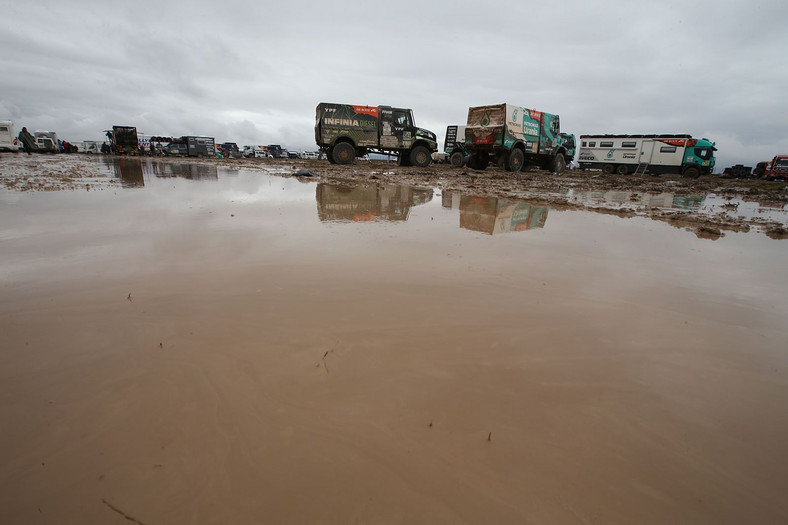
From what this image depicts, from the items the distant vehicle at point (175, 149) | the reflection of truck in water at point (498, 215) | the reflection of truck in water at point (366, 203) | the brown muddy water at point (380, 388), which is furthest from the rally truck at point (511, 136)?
the distant vehicle at point (175, 149)

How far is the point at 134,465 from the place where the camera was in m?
1.24

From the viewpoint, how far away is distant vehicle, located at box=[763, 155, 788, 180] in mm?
28812

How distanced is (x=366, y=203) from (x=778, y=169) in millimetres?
39741

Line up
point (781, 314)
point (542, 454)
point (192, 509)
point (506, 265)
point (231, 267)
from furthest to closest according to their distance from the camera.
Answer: point (506, 265) < point (231, 267) < point (781, 314) < point (542, 454) < point (192, 509)

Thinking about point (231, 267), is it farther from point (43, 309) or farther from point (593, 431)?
point (593, 431)

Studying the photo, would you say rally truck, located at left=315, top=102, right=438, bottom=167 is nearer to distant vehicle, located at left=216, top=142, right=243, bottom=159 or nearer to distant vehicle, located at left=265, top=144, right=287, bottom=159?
distant vehicle, located at left=216, top=142, right=243, bottom=159

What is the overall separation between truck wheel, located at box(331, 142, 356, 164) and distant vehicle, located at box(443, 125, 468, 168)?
8135 millimetres

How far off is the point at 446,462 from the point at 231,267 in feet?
8.07

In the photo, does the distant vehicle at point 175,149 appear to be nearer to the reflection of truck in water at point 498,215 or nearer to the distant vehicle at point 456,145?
the distant vehicle at point 456,145

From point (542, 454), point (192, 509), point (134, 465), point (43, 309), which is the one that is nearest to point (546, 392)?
point (542, 454)

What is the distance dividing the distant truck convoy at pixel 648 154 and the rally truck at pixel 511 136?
397 inches

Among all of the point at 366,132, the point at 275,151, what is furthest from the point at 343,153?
the point at 275,151

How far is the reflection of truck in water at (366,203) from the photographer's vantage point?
552cm

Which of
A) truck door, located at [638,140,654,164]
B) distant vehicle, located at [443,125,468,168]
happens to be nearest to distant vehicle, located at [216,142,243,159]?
distant vehicle, located at [443,125,468,168]
